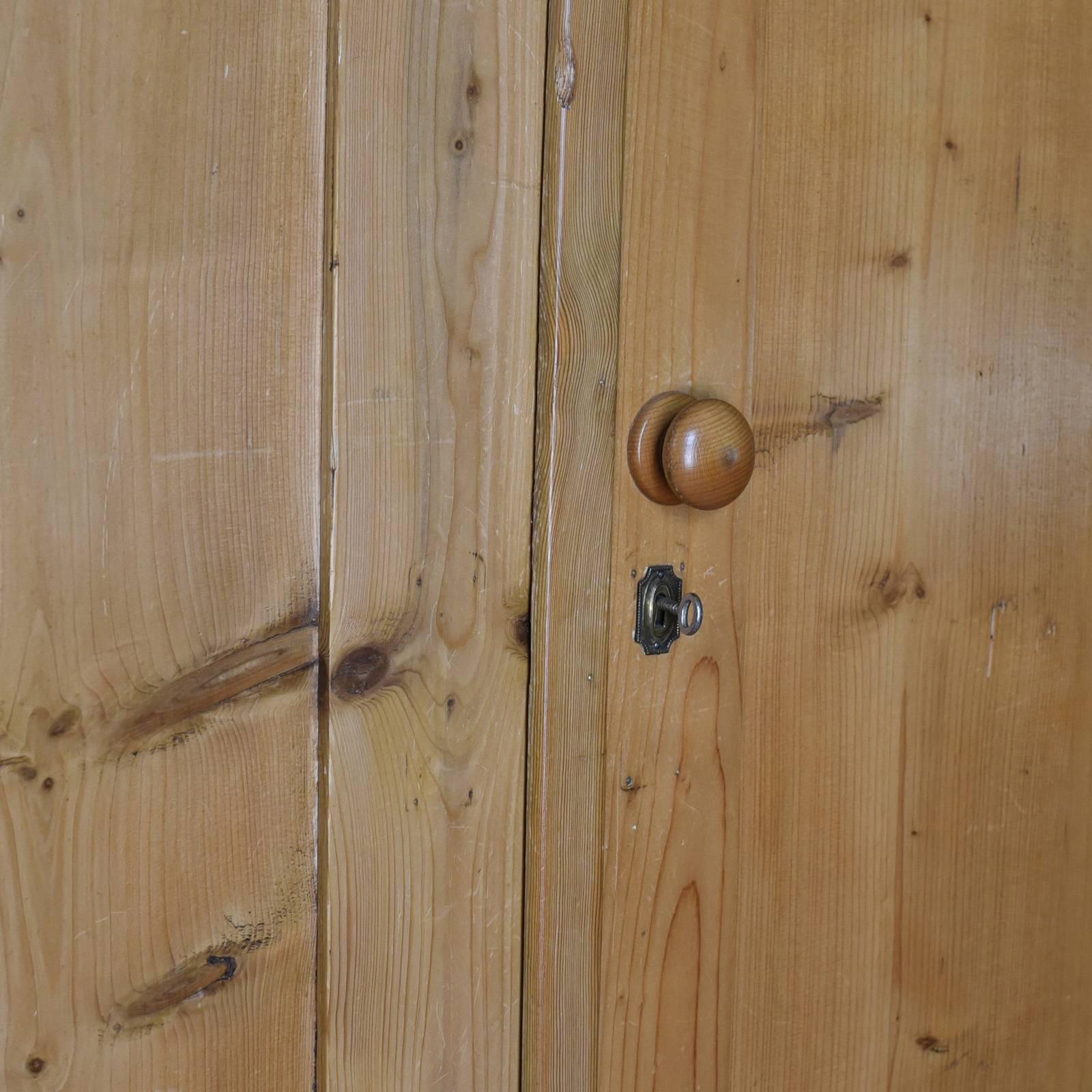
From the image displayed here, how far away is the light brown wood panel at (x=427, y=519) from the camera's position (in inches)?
18.1

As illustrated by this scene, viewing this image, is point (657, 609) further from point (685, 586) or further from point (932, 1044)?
point (932, 1044)

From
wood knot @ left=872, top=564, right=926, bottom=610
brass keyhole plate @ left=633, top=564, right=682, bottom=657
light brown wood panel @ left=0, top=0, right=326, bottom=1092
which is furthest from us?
wood knot @ left=872, top=564, right=926, bottom=610

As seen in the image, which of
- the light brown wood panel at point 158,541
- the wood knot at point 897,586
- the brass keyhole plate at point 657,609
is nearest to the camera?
the light brown wood panel at point 158,541

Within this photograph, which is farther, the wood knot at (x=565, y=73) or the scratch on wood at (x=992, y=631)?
the scratch on wood at (x=992, y=631)

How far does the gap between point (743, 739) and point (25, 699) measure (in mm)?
352

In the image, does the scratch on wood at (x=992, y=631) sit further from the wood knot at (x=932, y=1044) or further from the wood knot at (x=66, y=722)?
the wood knot at (x=66, y=722)

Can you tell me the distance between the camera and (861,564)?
1.98ft

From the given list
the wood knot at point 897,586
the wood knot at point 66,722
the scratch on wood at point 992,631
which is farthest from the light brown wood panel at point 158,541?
the scratch on wood at point 992,631

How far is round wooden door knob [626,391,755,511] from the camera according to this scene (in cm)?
48

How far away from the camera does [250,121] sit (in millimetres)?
438

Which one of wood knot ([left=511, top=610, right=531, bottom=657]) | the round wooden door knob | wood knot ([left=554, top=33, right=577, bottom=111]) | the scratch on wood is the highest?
wood knot ([left=554, top=33, right=577, bottom=111])

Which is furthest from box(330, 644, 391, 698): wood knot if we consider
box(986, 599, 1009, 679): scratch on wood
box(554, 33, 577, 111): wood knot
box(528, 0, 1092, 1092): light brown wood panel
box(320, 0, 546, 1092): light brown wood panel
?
box(986, 599, 1009, 679): scratch on wood

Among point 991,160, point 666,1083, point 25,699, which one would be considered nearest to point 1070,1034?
point 666,1083

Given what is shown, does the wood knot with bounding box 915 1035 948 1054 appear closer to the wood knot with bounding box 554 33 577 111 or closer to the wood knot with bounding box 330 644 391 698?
the wood knot with bounding box 330 644 391 698
